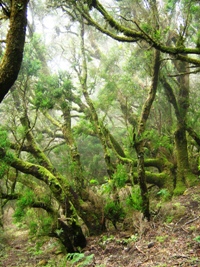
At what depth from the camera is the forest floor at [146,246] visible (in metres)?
4.56

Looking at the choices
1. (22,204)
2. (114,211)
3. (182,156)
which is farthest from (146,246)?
(182,156)

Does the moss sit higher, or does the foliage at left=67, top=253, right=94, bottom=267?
the moss

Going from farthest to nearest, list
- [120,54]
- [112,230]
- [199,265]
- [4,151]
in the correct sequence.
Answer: [120,54] → [112,230] → [4,151] → [199,265]

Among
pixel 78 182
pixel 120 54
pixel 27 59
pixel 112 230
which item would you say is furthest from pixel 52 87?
pixel 120 54

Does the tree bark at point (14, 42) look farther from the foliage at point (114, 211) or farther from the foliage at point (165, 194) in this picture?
the foliage at point (165, 194)

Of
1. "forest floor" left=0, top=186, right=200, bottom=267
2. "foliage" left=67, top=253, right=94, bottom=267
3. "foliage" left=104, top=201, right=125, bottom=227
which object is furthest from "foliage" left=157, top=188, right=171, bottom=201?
"foliage" left=67, top=253, right=94, bottom=267

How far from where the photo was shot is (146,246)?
553cm

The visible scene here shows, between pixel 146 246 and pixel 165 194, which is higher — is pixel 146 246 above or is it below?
below

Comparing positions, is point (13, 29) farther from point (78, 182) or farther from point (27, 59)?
point (27, 59)

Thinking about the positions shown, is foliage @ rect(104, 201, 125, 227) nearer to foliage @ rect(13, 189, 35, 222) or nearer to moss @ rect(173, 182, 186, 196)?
foliage @ rect(13, 189, 35, 222)

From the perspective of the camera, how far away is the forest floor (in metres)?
4.56

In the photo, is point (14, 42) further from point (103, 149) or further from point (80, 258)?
point (103, 149)

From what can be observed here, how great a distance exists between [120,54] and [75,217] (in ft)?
40.1

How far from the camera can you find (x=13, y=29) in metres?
3.28
